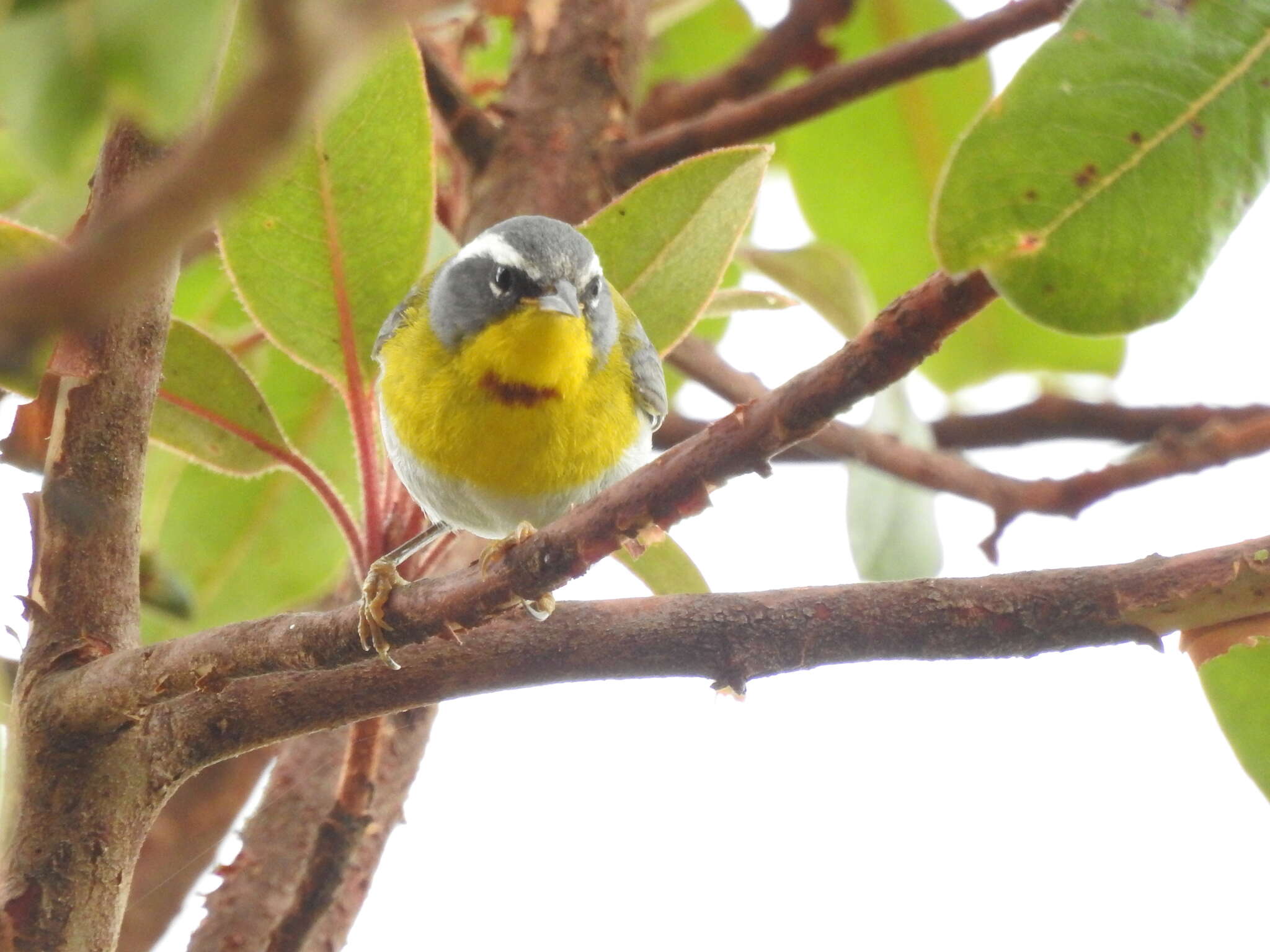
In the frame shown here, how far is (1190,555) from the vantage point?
4.19 feet

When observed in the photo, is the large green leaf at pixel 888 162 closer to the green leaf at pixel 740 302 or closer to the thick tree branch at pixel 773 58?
the thick tree branch at pixel 773 58

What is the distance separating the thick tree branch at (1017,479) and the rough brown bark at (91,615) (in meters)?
1.03

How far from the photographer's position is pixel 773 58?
125 inches

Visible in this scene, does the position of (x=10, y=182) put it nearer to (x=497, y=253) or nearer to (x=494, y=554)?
(x=497, y=253)

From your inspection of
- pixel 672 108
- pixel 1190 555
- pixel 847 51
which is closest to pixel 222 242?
pixel 1190 555

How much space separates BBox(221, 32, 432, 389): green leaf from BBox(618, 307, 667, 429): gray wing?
1.46 feet

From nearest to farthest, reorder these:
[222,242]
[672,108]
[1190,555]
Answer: [1190,555] < [222,242] < [672,108]

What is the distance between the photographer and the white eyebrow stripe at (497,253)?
7.28 ft

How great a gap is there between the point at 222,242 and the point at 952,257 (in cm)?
118

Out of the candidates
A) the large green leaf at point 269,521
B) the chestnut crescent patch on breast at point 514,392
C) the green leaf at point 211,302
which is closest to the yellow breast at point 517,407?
the chestnut crescent patch on breast at point 514,392

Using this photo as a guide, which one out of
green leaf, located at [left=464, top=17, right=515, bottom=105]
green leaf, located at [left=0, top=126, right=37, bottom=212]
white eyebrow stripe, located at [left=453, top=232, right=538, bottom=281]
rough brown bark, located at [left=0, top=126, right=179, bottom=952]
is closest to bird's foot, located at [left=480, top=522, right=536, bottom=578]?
rough brown bark, located at [left=0, top=126, right=179, bottom=952]

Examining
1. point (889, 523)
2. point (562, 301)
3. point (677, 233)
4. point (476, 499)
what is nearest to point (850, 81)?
point (677, 233)

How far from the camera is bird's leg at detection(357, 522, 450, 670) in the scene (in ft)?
4.20

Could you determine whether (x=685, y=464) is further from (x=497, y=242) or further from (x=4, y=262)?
(x=497, y=242)
